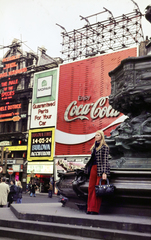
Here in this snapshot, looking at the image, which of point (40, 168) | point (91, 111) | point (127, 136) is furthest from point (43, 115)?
point (127, 136)

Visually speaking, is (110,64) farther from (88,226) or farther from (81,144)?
(88,226)

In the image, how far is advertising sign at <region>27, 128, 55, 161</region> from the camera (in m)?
38.1

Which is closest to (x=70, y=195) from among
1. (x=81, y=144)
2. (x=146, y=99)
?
(x=146, y=99)

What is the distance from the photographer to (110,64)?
34.7 meters

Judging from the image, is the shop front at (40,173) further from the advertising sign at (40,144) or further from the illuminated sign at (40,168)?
the advertising sign at (40,144)

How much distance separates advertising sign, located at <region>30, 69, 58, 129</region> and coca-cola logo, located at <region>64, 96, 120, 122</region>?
2566 millimetres

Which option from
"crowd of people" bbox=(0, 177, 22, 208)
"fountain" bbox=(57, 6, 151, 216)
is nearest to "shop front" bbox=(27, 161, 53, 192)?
"crowd of people" bbox=(0, 177, 22, 208)

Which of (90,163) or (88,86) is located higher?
(88,86)

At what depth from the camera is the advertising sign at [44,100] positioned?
38.8 meters

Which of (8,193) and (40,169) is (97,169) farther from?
(40,169)

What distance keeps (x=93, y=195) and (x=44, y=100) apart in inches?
1362

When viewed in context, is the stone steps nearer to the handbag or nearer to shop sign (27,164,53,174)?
the handbag

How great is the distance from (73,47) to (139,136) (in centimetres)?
3598

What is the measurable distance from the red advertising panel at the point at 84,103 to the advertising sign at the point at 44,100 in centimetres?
113
